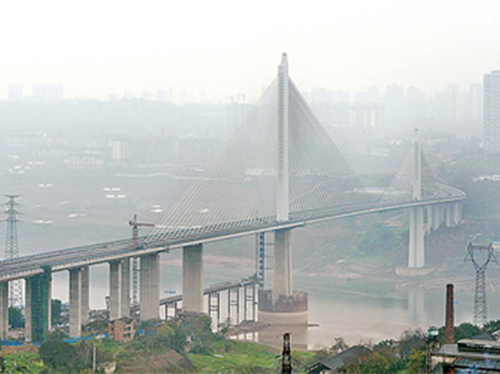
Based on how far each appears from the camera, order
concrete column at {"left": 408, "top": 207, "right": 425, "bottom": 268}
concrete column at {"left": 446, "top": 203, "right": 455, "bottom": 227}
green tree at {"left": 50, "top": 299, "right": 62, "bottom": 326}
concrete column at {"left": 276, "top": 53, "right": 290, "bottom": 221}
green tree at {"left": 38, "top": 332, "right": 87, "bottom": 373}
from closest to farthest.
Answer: green tree at {"left": 38, "top": 332, "right": 87, "bottom": 373}
green tree at {"left": 50, "top": 299, "right": 62, "bottom": 326}
concrete column at {"left": 276, "top": 53, "right": 290, "bottom": 221}
concrete column at {"left": 408, "top": 207, "right": 425, "bottom": 268}
concrete column at {"left": 446, "top": 203, "right": 455, "bottom": 227}

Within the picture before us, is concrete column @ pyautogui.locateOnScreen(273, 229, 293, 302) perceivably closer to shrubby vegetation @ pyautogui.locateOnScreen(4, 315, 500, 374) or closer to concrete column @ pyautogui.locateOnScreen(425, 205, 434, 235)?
shrubby vegetation @ pyautogui.locateOnScreen(4, 315, 500, 374)

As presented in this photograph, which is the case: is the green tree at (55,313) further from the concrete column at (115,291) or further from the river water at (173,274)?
the river water at (173,274)

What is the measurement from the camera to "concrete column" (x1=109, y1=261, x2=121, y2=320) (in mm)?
11773

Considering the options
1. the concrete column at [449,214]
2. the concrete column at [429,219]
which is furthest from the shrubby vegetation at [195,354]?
the concrete column at [449,214]

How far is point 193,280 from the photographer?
13.0m

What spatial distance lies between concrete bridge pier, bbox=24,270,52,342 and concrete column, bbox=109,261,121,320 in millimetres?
1264

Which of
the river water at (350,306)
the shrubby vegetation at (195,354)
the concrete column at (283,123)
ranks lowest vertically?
the river water at (350,306)

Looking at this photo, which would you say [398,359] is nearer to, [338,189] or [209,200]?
[209,200]

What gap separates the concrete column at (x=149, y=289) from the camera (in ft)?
40.2

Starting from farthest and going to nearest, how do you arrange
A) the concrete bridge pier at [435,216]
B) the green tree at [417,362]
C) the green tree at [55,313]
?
1. the concrete bridge pier at [435,216]
2. the green tree at [55,313]
3. the green tree at [417,362]

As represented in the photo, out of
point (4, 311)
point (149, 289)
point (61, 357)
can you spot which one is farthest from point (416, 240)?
point (61, 357)

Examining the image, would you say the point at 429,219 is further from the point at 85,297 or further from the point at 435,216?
the point at 85,297

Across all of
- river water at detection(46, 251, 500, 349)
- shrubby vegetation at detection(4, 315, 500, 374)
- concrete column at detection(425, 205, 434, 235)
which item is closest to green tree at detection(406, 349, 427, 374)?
shrubby vegetation at detection(4, 315, 500, 374)

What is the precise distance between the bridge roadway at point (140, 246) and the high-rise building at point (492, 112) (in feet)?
33.7
